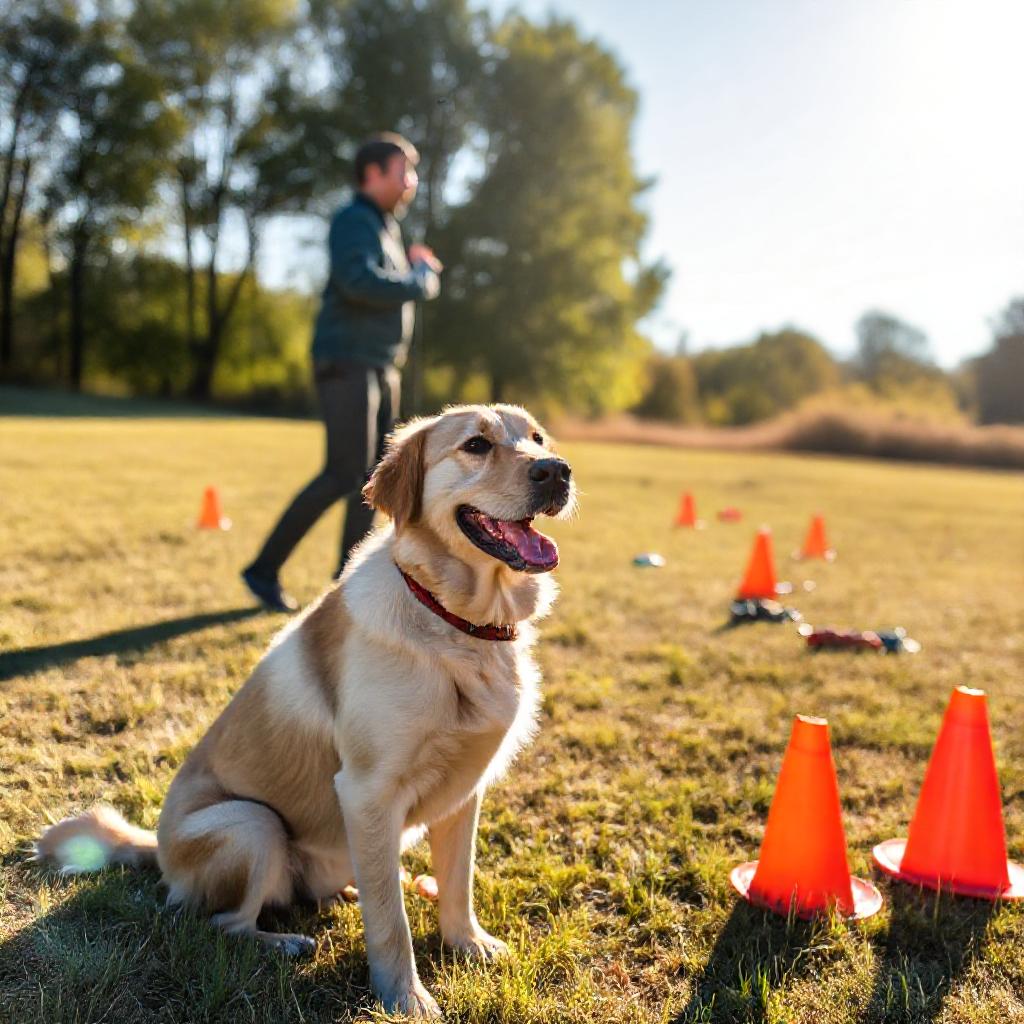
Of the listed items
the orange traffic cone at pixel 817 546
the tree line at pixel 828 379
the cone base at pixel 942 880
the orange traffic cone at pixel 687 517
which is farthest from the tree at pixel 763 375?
the cone base at pixel 942 880

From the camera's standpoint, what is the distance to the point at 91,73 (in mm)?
34812

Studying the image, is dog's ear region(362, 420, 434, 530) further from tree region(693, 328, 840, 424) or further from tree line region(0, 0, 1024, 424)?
tree region(693, 328, 840, 424)

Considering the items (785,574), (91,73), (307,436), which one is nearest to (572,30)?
(91,73)

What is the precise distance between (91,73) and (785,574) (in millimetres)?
37167

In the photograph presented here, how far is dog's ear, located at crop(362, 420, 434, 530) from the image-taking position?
9.36ft

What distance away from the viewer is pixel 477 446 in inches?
116

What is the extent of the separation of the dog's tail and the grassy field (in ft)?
0.23

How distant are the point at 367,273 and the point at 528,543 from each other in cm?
334

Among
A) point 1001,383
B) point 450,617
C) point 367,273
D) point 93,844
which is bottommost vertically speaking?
point 93,844

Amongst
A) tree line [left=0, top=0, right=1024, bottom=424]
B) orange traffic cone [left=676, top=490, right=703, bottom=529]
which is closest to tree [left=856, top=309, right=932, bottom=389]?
tree line [left=0, top=0, right=1024, bottom=424]

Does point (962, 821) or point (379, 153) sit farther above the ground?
point (379, 153)

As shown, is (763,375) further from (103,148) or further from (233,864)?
(233,864)

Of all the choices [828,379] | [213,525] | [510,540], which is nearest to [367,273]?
[510,540]

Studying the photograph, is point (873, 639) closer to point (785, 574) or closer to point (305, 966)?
point (785, 574)
